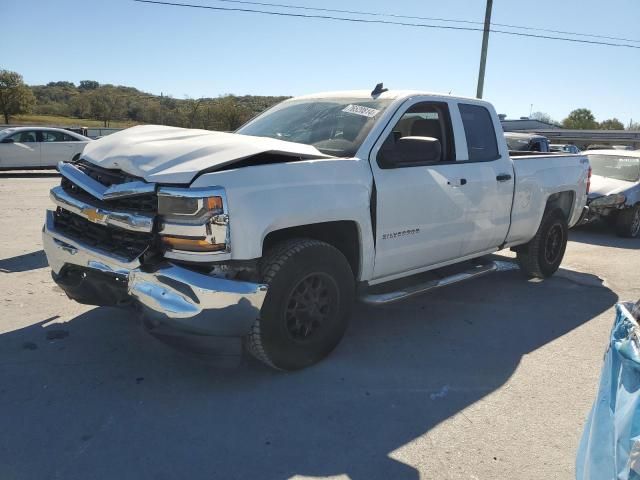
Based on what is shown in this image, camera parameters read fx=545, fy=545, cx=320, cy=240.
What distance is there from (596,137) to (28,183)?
5210cm

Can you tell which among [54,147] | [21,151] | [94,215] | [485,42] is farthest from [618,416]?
[485,42]

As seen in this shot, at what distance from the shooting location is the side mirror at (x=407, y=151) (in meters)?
4.09

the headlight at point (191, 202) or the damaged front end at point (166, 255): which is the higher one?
the headlight at point (191, 202)

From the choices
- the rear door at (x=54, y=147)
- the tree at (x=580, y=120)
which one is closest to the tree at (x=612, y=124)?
the tree at (x=580, y=120)

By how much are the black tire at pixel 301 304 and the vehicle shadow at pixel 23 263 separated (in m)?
3.64

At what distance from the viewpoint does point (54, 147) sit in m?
17.1

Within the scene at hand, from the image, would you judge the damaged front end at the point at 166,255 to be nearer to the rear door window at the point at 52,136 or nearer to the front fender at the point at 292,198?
the front fender at the point at 292,198

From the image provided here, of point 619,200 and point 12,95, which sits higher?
point 12,95

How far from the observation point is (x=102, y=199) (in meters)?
3.43

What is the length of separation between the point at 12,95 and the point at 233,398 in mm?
50644

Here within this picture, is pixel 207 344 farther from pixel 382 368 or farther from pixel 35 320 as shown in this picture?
pixel 35 320

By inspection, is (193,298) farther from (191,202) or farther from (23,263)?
(23,263)

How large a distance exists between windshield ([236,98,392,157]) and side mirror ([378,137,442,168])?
22 centimetres

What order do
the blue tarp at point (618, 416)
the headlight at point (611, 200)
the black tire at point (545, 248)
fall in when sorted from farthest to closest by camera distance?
the headlight at point (611, 200) < the black tire at point (545, 248) < the blue tarp at point (618, 416)
